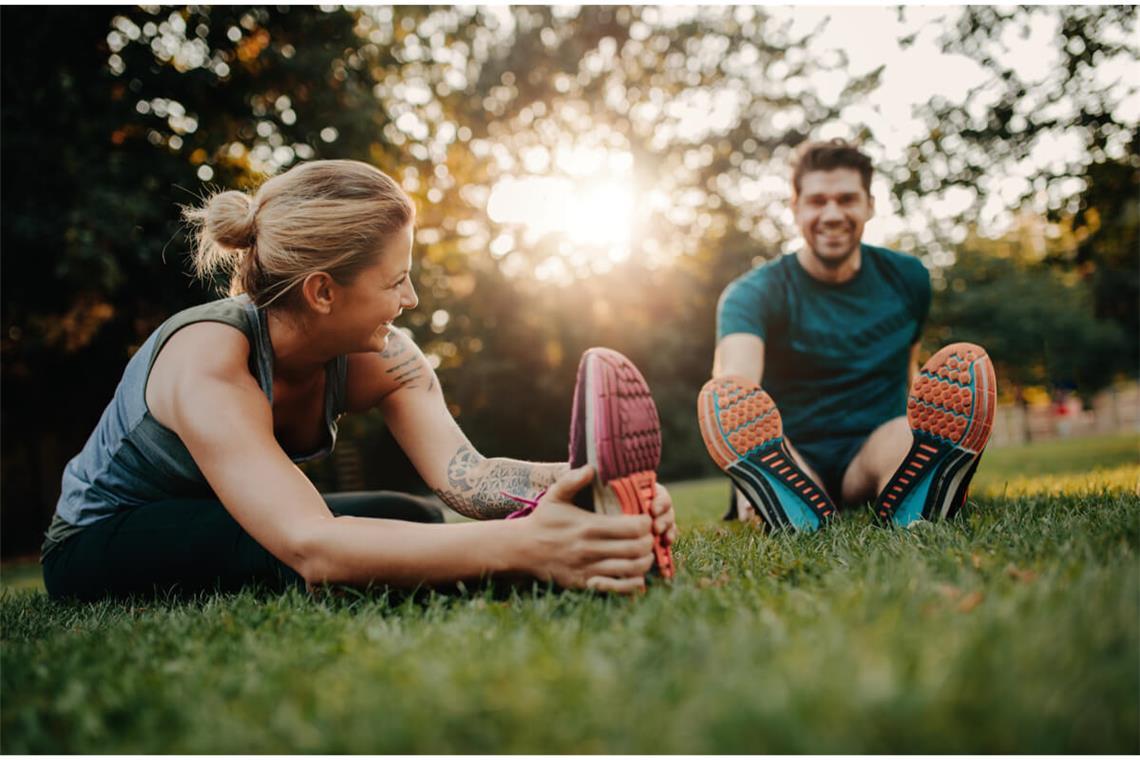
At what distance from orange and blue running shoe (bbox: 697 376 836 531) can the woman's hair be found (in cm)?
124

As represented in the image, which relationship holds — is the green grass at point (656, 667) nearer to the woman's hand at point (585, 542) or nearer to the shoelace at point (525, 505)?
the woman's hand at point (585, 542)

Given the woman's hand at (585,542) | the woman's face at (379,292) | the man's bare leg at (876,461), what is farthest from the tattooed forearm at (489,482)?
the man's bare leg at (876,461)

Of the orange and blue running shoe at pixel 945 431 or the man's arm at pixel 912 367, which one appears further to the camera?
the man's arm at pixel 912 367

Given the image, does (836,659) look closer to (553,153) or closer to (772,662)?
(772,662)

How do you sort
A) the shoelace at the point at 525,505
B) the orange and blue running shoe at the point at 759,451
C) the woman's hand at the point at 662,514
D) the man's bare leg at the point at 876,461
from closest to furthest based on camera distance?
the woman's hand at the point at 662,514
the shoelace at the point at 525,505
the orange and blue running shoe at the point at 759,451
the man's bare leg at the point at 876,461

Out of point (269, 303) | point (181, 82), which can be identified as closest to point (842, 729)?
point (269, 303)

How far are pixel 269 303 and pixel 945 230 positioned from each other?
7352mm

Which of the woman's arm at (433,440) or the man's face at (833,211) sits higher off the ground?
the man's face at (833,211)

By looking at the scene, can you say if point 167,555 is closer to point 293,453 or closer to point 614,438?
point 293,453

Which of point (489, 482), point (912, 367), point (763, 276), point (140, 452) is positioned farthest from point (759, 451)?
point (140, 452)

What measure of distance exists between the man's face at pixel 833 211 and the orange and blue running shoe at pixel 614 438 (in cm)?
234

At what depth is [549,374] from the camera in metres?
19.3

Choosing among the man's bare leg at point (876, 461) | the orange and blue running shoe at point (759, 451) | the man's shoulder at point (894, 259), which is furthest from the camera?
the man's shoulder at point (894, 259)

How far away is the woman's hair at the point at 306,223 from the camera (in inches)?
87.7
